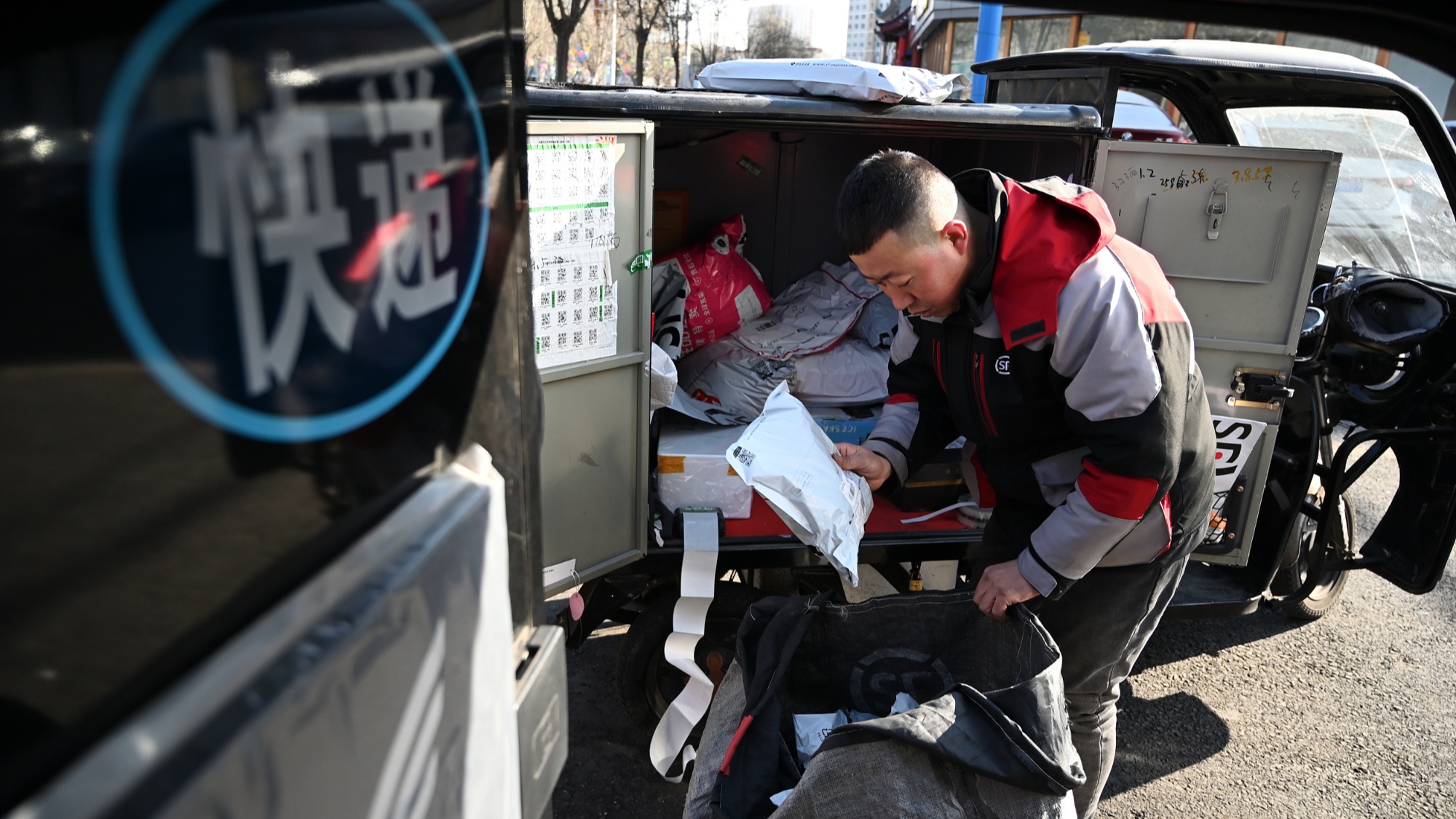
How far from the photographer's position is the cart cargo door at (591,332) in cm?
217

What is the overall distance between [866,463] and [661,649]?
0.96 meters

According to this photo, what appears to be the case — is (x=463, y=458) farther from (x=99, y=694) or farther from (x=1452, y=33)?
(x=1452, y=33)

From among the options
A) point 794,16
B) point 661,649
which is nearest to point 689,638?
point 661,649

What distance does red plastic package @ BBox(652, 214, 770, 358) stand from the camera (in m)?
3.08

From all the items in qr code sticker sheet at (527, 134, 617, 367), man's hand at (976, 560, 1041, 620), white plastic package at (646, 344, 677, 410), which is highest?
qr code sticker sheet at (527, 134, 617, 367)

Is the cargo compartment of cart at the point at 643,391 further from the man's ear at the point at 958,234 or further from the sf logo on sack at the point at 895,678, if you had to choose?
the man's ear at the point at 958,234

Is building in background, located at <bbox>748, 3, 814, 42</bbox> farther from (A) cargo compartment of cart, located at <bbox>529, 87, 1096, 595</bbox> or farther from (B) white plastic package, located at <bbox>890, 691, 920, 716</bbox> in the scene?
(B) white plastic package, located at <bbox>890, 691, 920, 716</bbox>

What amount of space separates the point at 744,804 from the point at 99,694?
1.38 m

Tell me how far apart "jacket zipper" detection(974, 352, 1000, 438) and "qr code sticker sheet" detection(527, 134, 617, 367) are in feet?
3.20

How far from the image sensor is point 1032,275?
1.77 m

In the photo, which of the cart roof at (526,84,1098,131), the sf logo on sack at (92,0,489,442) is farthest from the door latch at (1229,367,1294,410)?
the sf logo on sack at (92,0,489,442)

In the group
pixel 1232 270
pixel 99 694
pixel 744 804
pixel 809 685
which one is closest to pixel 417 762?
pixel 99 694

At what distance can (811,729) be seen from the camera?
1927 mm

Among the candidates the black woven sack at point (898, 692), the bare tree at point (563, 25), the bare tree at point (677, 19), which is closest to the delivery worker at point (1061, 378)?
the black woven sack at point (898, 692)
